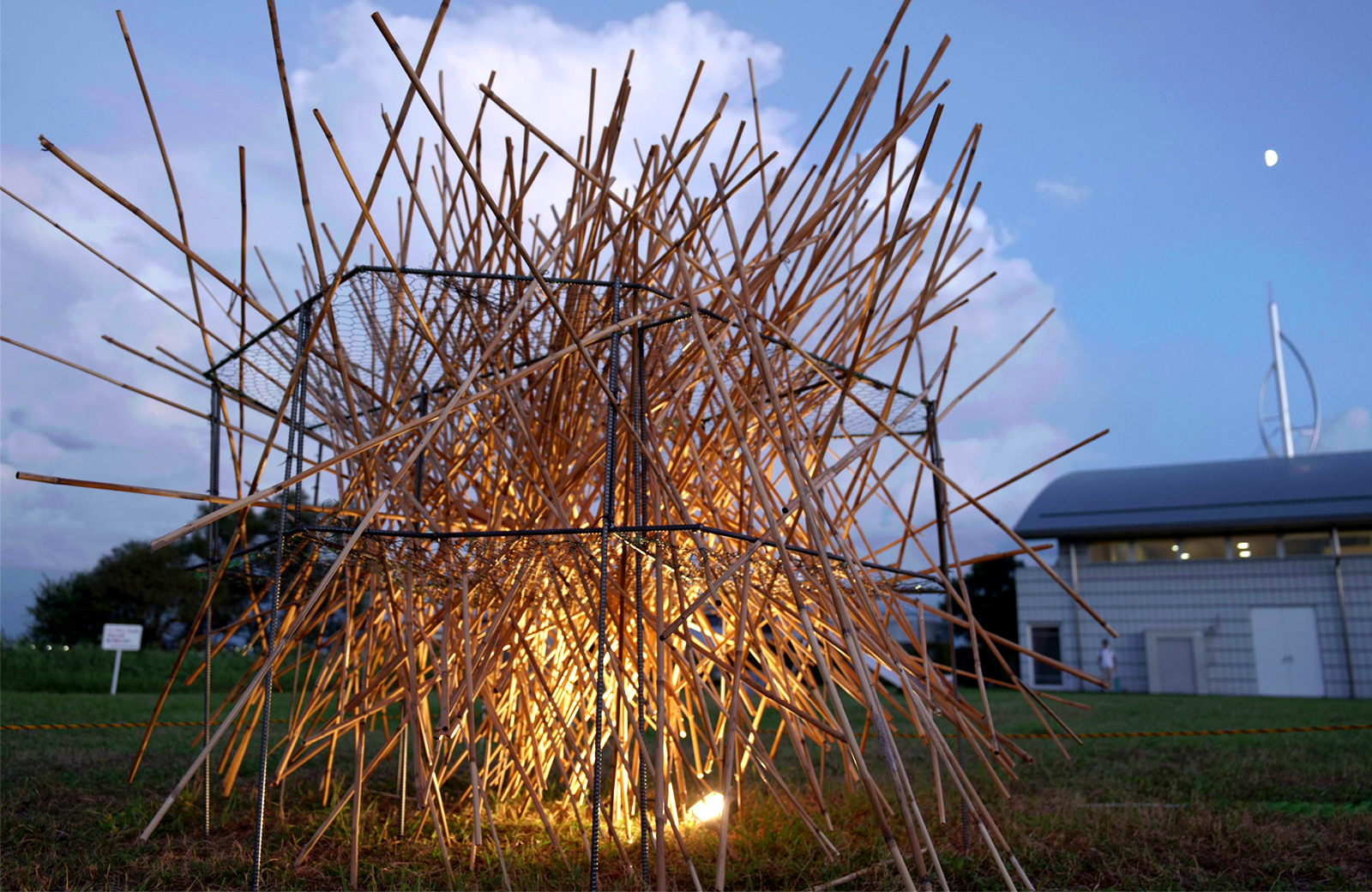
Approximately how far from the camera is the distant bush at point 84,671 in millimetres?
7938

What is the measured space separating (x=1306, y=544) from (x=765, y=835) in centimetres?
1359

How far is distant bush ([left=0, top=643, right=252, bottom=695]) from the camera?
26.0 feet

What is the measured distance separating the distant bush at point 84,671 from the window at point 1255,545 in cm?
1289

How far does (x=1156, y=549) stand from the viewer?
1370cm

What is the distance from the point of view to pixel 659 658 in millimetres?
1662

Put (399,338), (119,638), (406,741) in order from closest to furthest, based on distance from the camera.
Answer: (406,741) < (399,338) < (119,638)

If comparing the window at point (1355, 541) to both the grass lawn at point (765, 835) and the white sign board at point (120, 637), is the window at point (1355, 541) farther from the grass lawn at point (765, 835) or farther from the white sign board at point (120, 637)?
the white sign board at point (120, 637)

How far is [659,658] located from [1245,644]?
45.2ft

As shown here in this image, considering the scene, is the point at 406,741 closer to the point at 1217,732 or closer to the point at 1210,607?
the point at 1217,732

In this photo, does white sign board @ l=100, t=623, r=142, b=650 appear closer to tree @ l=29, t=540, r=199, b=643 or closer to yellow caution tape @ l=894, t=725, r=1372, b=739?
yellow caution tape @ l=894, t=725, r=1372, b=739

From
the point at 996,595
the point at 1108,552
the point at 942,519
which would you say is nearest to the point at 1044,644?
the point at 1108,552

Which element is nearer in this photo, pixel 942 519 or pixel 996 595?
pixel 942 519

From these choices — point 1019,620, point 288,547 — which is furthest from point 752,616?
point 1019,620

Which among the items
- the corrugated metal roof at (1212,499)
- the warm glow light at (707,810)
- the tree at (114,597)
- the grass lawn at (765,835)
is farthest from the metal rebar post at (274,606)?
the tree at (114,597)
